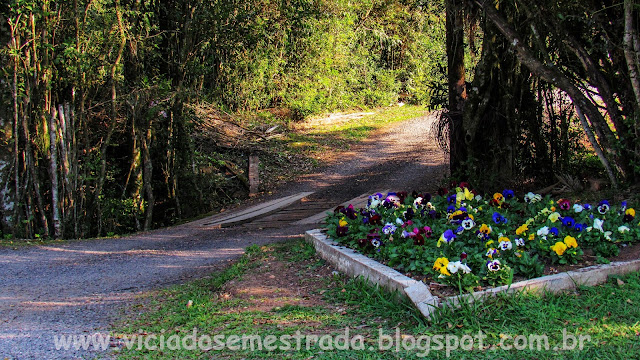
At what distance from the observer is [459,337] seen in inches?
137

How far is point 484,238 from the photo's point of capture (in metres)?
4.65

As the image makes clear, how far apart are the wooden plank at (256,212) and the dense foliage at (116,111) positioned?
1.29 m

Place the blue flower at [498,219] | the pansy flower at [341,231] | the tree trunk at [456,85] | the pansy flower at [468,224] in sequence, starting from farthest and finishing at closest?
the tree trunk at [456,85] → the pansy flower at [341,231] → the blue flower at [498,219] → the pansy flower at [468,224]

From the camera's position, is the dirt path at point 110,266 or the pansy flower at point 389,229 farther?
the pansy flower at point 389,229

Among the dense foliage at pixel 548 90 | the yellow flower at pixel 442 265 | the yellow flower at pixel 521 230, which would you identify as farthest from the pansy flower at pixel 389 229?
the dense foliage at pixel 548 90

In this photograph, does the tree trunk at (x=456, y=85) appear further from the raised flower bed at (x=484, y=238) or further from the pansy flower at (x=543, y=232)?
the pansy flower at (x=543, y=232)

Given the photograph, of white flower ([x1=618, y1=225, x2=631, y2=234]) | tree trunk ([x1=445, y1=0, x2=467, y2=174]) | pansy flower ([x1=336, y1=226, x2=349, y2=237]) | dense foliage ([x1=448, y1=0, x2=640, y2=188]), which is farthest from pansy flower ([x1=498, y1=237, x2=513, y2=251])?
tree trunk ([x1=445, y1=0, x2=467, y2=174])

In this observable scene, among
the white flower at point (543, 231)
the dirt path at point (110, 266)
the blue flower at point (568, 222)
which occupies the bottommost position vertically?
the dirt path at point (110, 266)

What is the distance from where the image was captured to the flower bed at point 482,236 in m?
4.13

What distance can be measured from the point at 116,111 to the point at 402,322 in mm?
6886

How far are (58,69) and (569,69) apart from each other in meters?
7.40

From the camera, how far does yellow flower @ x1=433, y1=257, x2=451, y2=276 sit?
4.04m

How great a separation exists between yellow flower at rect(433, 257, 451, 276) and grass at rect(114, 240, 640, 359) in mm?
375

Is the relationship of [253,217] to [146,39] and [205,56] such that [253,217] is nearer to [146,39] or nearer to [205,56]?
[146,39]
